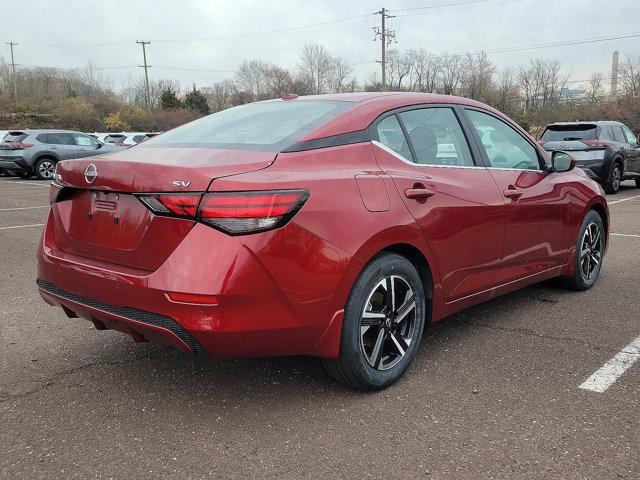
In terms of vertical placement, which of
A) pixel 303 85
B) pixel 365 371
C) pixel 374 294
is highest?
pixel 303 85

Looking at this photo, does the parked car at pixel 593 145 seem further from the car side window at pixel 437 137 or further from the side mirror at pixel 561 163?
the car side window at pixel 437 137

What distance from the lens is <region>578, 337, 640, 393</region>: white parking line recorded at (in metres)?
3.11

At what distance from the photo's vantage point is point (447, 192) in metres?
3.36

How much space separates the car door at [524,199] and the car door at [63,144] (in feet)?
57.7

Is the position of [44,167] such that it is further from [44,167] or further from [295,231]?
[295,231]

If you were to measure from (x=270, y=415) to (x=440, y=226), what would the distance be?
4.46ft

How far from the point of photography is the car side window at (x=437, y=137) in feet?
11.1

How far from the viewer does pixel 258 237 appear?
246 centimetres

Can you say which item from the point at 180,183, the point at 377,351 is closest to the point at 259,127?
the point at 180,183

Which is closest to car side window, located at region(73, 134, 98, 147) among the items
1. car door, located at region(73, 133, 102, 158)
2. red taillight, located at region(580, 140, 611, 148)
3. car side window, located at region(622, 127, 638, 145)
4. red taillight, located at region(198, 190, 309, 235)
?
car door, located at region(73, 133, 102, 158)

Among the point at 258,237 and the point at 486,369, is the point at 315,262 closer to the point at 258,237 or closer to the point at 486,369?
the point at 258,237

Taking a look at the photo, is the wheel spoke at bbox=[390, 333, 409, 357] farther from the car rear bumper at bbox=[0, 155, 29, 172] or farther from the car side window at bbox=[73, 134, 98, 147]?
the car side window at bbox=[73, 134, 98, 147]

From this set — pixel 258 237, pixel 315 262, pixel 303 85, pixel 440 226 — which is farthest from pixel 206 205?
pixel 303 85

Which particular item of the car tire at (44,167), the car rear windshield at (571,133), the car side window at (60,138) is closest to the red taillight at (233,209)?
the car rear windshield at (571,133)
